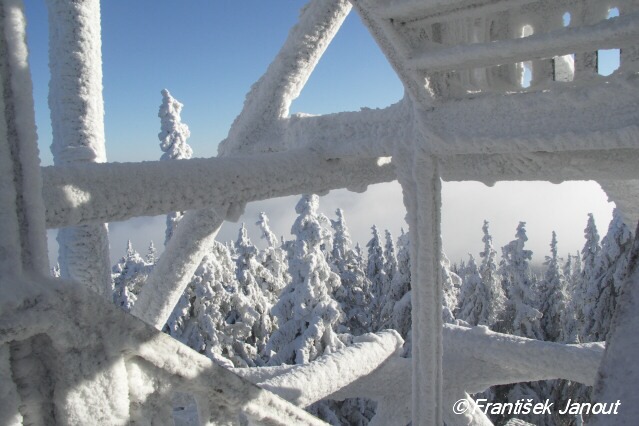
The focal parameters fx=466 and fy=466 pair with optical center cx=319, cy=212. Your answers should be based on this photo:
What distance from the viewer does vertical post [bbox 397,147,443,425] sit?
287cm

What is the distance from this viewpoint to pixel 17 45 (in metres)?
1.06

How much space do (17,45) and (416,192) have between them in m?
2.30

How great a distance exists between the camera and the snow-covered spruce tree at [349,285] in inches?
881

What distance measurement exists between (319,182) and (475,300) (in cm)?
1953

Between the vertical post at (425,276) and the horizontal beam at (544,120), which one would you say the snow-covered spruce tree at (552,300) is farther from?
the horizontal beam at (544,120)

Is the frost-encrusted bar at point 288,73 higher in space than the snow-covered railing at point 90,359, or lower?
higher

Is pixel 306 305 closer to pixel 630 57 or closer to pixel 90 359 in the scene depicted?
pixel 630 57

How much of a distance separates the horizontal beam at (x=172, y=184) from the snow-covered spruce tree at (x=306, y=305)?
10.7m

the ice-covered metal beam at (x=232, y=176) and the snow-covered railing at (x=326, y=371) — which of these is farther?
the snow-covered railing at (x=326, y=371)

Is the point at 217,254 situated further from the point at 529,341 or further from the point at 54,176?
the point at 54,176

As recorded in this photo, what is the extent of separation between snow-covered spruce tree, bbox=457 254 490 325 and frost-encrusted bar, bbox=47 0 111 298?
19217mm

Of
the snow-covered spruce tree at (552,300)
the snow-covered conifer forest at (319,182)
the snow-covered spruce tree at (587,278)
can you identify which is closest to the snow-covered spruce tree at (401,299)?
the snow-covered spruce tree at (587,278)

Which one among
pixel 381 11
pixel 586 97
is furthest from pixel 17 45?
pixel 586 97

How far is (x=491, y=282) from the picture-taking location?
21.5 meters
